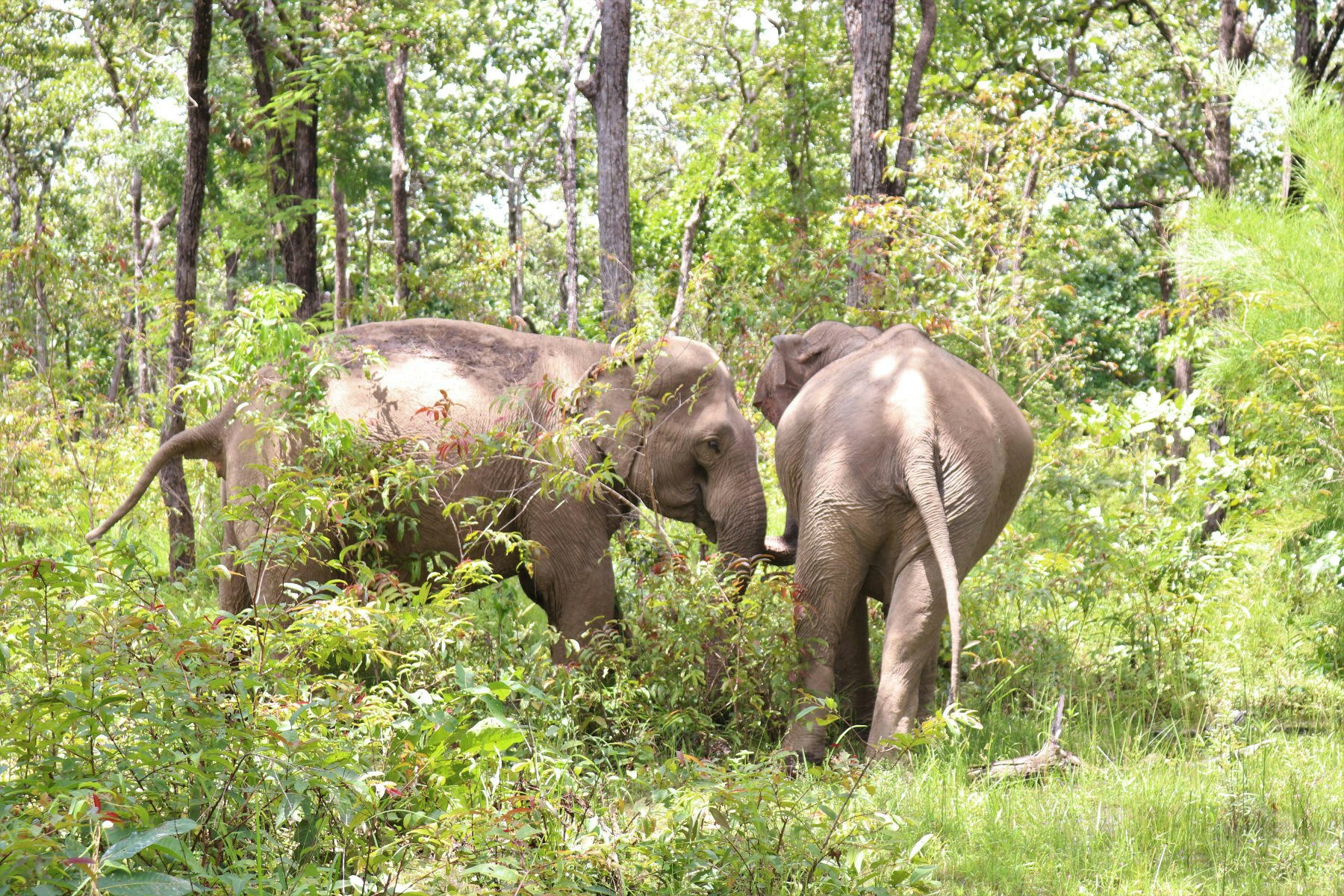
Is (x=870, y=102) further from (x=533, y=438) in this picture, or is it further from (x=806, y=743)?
(x=806, y=743)

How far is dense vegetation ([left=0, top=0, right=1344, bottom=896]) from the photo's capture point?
10.4 ft

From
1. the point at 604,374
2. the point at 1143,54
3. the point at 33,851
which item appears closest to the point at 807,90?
the point at 1143,54

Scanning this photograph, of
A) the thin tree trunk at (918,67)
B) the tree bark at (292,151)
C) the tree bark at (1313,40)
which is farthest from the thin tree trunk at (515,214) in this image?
the tree bark at (1313,40)

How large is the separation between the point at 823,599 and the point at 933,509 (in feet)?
2.32

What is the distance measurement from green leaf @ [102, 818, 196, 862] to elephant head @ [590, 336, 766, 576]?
3.58 metres

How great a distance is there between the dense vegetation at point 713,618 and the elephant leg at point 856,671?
0.30 meters

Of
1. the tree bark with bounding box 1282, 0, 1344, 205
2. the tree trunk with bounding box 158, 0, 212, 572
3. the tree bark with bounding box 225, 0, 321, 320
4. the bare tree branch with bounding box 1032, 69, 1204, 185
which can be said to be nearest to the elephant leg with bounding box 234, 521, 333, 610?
the tree trunk with bounding box 158, 0, 212, 572

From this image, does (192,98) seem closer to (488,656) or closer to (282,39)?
(282,39)

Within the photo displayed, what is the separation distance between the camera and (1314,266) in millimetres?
6188

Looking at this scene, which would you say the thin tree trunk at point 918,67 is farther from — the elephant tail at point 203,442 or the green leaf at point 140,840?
the green leaf at point 140,840

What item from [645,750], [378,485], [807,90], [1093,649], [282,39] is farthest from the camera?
[807,90]

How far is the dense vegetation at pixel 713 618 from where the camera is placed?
318 centimetres

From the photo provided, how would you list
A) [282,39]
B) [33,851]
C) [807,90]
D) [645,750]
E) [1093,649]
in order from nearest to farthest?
[33,851] < [645,750] < [1093,649] < [282,39] < [807,90]

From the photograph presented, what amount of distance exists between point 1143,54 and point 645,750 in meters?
22.7
